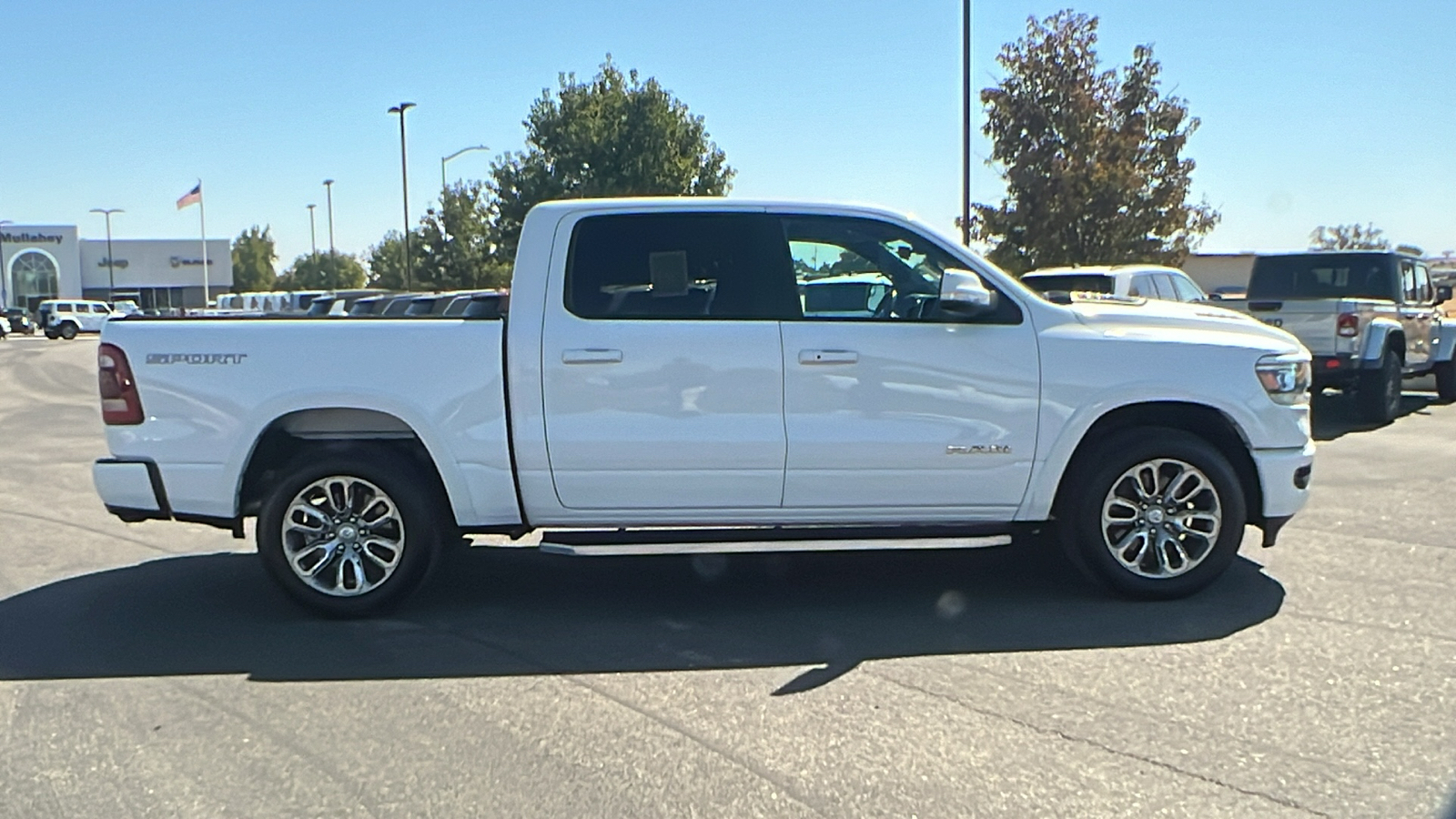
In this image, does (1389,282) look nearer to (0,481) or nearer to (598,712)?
(598,712)

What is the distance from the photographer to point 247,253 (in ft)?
360

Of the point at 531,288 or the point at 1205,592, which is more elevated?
the point at 531,288

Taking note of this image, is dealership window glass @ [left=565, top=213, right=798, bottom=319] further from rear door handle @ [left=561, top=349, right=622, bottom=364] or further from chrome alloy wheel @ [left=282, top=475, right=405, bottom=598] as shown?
chrome alloy wheel @ [left=282, top=475, right=405, bottom=598]

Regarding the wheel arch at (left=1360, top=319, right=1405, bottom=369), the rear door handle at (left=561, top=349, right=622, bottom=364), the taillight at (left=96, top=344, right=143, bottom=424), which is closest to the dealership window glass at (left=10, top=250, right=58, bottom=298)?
the wheel arch at (left=1360, top=319, right=1405, bottom=369)

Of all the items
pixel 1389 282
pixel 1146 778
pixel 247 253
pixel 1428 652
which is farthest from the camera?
pixel 247 253

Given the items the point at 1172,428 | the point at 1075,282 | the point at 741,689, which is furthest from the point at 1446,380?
the point at 741,689

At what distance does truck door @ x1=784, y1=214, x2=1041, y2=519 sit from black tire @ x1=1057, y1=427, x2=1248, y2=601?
32cm

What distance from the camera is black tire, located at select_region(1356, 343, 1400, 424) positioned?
13141mm

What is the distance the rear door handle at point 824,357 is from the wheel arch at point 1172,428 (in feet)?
3.99

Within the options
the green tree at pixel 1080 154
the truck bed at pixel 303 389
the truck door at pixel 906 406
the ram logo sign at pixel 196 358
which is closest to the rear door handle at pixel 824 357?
the truck door at pixel 906 406

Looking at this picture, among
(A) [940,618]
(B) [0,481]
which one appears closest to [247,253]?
(B) [0,481]

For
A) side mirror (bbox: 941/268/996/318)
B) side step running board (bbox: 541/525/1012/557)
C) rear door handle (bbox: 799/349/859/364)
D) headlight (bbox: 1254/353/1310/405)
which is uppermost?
side mirror (bbox: 941/268/996/318)

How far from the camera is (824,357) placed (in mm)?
5641

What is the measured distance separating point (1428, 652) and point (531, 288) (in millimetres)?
4184
